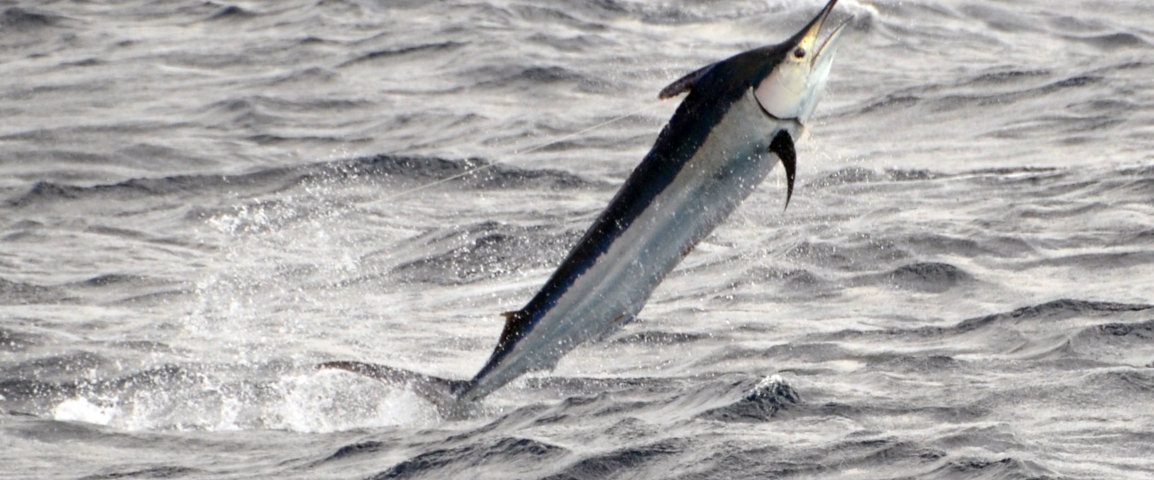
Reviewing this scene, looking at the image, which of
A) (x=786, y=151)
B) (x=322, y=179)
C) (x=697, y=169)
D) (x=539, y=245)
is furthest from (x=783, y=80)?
(x=322, y=179)

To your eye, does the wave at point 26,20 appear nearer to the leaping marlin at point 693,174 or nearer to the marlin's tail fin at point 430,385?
the marlin's tail fin at point 430,385

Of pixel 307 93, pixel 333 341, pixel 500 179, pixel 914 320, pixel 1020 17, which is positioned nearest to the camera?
pixel 914 320

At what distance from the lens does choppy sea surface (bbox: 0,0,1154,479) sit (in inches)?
272

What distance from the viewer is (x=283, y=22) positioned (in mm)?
18891

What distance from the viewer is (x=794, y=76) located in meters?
5.24

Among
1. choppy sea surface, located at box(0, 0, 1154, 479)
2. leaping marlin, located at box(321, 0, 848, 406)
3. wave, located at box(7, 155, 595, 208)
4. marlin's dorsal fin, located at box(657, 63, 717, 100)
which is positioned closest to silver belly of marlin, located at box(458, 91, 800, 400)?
leaping marlin, located at box(321, 0, 848, 406)

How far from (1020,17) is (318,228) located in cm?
→ 912

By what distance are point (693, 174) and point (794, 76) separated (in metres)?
0.39

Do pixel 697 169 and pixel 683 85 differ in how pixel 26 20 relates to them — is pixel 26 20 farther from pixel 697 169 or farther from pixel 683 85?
pixel 697 169

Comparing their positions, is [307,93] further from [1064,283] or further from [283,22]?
[1064,283]

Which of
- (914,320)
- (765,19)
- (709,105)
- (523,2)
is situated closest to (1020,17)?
(765,19)

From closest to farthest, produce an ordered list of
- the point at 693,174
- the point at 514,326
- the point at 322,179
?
1. the point at 693,174
2. the point at 514,326
3. the point at 322,179

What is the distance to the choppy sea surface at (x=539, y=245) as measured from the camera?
22.7 feet

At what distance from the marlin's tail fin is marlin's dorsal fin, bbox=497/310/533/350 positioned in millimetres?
463
